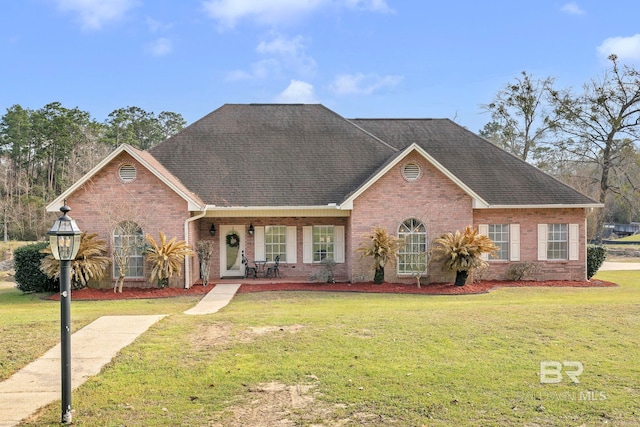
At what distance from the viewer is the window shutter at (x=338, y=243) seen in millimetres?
20016

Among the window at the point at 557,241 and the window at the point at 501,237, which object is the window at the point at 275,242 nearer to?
the window at the point at 501,237

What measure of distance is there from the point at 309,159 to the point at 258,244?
424cm

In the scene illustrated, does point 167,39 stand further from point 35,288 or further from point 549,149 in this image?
point 549,149

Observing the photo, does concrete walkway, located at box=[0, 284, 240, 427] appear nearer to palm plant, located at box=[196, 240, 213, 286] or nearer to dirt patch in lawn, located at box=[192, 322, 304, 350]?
dirt patch in lawn, located at box=[192, 322, 304, 350]

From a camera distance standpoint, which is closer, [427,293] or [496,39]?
[427,293]

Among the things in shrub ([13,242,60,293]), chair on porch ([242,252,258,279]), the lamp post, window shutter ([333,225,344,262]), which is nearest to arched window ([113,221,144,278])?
shrub ([13,242,60,293])

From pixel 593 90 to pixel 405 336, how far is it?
34.3 m

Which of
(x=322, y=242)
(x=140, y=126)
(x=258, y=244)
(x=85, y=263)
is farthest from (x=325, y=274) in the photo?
(x=140, y=126)

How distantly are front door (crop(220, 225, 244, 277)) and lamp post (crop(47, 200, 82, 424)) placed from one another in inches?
554

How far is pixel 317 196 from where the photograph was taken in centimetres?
1945

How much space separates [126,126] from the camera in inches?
2490

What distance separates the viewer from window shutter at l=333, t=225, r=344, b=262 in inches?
788

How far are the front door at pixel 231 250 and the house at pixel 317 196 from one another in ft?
0.14

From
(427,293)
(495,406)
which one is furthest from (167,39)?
(495,406)
